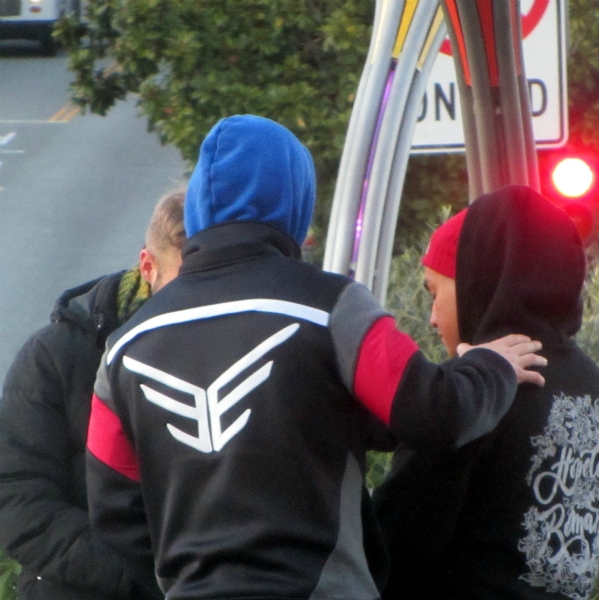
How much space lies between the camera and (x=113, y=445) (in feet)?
6.34

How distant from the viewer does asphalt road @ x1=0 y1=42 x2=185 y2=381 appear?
11.3 metres

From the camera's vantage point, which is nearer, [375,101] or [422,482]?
[422,482]

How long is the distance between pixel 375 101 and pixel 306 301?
163cm

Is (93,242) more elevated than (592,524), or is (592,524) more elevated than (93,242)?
(592,524)

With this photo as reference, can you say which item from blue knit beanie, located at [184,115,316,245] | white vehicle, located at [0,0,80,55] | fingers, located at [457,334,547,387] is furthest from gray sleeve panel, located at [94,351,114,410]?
white vehicle, located at [0,0,80,55]

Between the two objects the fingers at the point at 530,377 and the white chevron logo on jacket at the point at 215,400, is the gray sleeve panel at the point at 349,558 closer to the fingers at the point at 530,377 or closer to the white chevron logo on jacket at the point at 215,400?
the white chevron logo on jacket at the point at 215,400

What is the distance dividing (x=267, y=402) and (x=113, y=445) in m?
0.31

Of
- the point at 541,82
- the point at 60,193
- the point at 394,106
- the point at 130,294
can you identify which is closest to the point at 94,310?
the point at 130,294

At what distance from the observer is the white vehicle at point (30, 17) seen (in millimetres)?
21500

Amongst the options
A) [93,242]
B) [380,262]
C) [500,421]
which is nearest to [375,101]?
[380,262]

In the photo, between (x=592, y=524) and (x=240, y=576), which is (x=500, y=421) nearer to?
(x=592, y=524)

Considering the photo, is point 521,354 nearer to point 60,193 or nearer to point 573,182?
point 573,182

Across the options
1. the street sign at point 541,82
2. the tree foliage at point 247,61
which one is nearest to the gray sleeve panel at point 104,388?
the street sign at point 541,82

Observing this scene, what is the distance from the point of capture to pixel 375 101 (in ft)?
10.9
